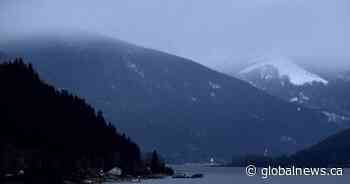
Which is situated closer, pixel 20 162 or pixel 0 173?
pixel 0 173

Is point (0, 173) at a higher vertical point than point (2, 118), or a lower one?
lower

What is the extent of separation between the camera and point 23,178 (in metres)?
169

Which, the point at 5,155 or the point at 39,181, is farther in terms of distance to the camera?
the point at 5,155

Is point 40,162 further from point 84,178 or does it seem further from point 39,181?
point 39,181

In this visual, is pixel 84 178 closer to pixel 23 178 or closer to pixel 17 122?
pixel 17 122

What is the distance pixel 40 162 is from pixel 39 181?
28302 mm

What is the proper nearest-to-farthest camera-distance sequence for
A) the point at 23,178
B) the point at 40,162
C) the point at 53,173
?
the point at 23,178 < the point at 53,173 < the point at 40,162

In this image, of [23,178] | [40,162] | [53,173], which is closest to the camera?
[23,178]

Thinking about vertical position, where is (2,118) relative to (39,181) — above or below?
above

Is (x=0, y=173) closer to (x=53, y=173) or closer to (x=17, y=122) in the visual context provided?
(x=53, y=173)

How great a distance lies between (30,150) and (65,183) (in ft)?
79.7

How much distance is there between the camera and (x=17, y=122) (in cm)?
19962

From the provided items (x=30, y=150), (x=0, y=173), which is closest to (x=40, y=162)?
(x=30, y=150)

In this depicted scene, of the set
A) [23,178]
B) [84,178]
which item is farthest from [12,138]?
[23,178]
